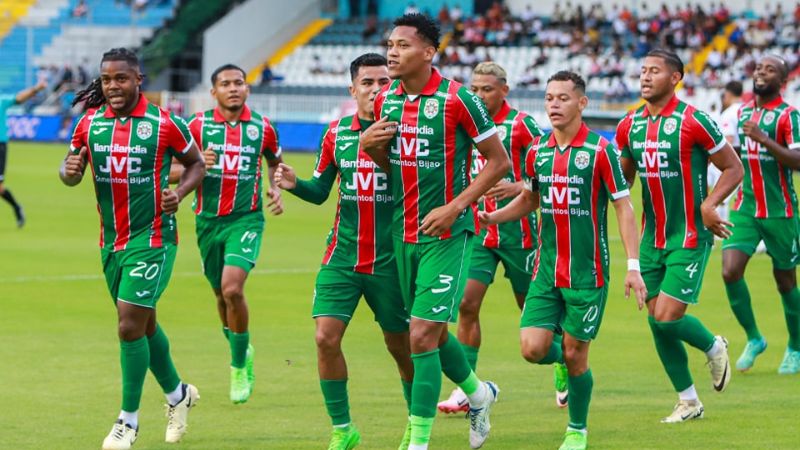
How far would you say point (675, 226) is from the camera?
31.0 feet

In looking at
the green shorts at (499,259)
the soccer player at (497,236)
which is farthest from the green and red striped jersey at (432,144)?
the green shorts at (499,259)

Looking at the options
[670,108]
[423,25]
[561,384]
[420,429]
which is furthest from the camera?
[561,384]

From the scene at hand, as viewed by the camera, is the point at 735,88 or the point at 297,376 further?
the point at 735,88

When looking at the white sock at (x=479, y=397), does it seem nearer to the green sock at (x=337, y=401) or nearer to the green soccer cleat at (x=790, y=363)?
the green sock at (x=337, y=401)

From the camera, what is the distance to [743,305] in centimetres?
1171

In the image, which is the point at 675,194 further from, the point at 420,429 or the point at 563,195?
the point at 420,429

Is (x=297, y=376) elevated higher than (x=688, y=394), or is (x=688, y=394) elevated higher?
(x=688, y=394)

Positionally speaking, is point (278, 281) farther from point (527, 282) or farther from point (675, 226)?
point (675, 226)

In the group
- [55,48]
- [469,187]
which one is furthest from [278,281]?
[55,48]

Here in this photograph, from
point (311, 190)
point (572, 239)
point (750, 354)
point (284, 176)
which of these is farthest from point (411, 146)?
point (750, 354)

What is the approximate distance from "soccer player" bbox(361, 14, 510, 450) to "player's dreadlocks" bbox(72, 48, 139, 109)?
1.78 m

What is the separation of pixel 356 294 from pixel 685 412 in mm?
2442

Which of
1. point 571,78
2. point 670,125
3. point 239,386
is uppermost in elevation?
point 571,78

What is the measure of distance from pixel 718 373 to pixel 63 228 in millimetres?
15618
